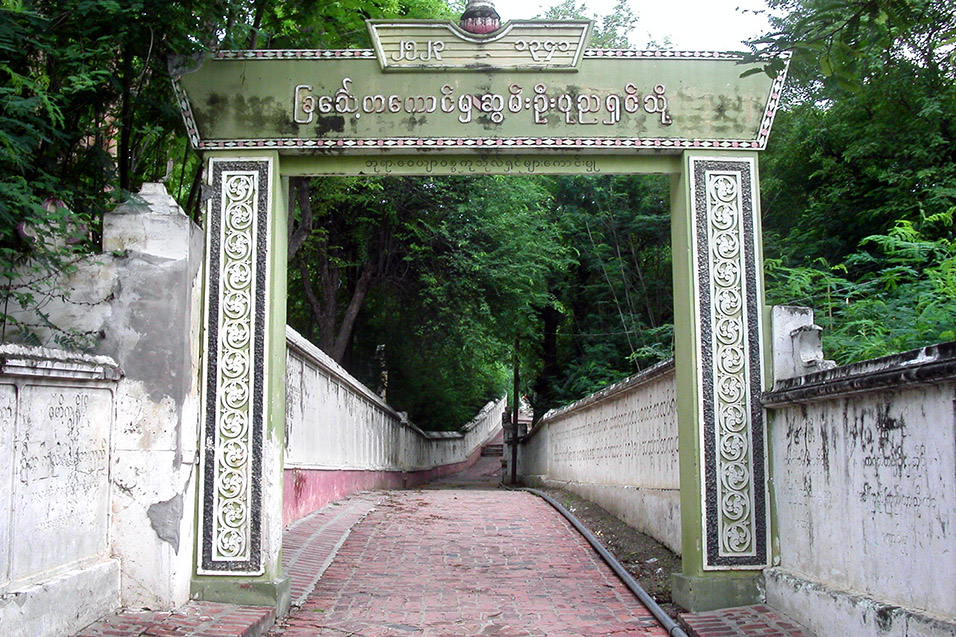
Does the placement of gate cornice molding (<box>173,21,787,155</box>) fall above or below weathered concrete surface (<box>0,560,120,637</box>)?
above

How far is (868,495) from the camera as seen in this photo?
5.27 m

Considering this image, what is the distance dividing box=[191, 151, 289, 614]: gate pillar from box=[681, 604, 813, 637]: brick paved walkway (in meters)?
3.06

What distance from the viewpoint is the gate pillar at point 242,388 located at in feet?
21.8

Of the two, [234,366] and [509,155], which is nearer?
[234,366]

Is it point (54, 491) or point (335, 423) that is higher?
point (335, 423)

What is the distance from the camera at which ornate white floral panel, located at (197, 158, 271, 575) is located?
6668mm

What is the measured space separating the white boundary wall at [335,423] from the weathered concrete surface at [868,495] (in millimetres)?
5714

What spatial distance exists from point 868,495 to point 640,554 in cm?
419

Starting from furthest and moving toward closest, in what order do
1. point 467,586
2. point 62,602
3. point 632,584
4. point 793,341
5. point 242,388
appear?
point 467,586
point 632,584
point 793,341
point 242,388
point 62,602

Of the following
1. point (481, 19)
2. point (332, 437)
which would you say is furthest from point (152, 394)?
point (332, 437)

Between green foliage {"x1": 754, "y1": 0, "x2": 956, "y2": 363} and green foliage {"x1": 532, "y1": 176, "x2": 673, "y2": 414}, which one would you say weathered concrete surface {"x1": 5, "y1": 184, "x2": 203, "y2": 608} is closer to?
green foliage {"x1": 754, "y1": 0, "x2": 956, "y2": 363}

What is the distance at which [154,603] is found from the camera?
6051 mm

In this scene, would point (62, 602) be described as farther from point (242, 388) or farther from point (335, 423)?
point (335, 423)

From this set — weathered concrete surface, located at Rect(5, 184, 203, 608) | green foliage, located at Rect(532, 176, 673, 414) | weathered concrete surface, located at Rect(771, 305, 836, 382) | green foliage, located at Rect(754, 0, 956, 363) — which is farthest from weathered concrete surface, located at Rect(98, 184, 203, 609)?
green foliage, located at Rect(532, 176, 673, 414)
